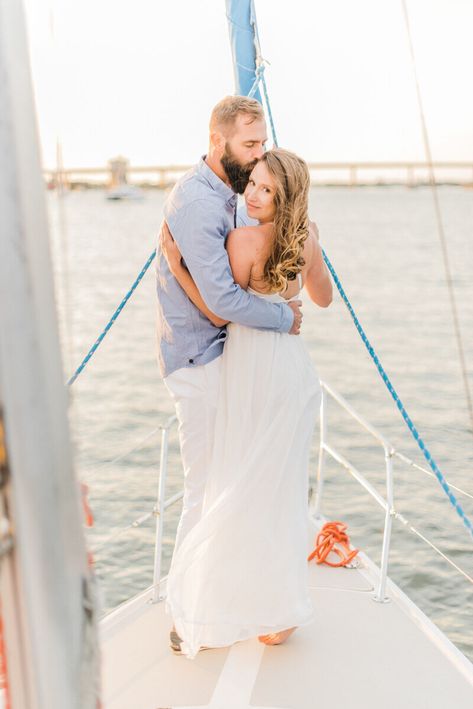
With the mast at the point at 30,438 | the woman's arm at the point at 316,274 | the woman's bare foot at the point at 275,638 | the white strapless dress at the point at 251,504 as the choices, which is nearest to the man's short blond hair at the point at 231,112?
the woman's arm at the point at 316,274

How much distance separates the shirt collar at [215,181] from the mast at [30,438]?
152 centimetres

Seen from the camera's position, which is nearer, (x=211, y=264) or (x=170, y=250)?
(x=211, y=264)

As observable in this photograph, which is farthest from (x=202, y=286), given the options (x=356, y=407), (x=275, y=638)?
(x=356, y=407)

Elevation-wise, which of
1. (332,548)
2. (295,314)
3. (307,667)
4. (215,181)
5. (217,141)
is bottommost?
(307,667)

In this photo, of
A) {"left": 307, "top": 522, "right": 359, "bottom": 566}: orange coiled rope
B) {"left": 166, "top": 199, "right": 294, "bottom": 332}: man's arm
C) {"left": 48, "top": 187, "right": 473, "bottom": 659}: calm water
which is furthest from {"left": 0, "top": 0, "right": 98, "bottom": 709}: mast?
{"left": 307, "top": 522, "right": 359, "bottom": 566}: orange coiled rope

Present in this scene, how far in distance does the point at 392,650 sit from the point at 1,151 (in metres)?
2.14

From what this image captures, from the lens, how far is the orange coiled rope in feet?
10.6

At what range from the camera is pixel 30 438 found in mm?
923

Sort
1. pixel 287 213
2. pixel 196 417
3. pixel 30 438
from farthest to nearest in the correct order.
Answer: pixel 196 417
pixel 287 213
pixel 30 438

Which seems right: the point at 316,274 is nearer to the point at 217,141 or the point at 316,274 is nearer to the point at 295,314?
the point at 295,314

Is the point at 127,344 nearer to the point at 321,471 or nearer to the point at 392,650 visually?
the point at 321,471

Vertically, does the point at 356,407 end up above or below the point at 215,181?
below

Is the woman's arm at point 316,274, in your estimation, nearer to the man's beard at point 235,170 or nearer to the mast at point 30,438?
the man's beard at point 235,170

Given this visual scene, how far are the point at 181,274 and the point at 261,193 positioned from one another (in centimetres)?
31
